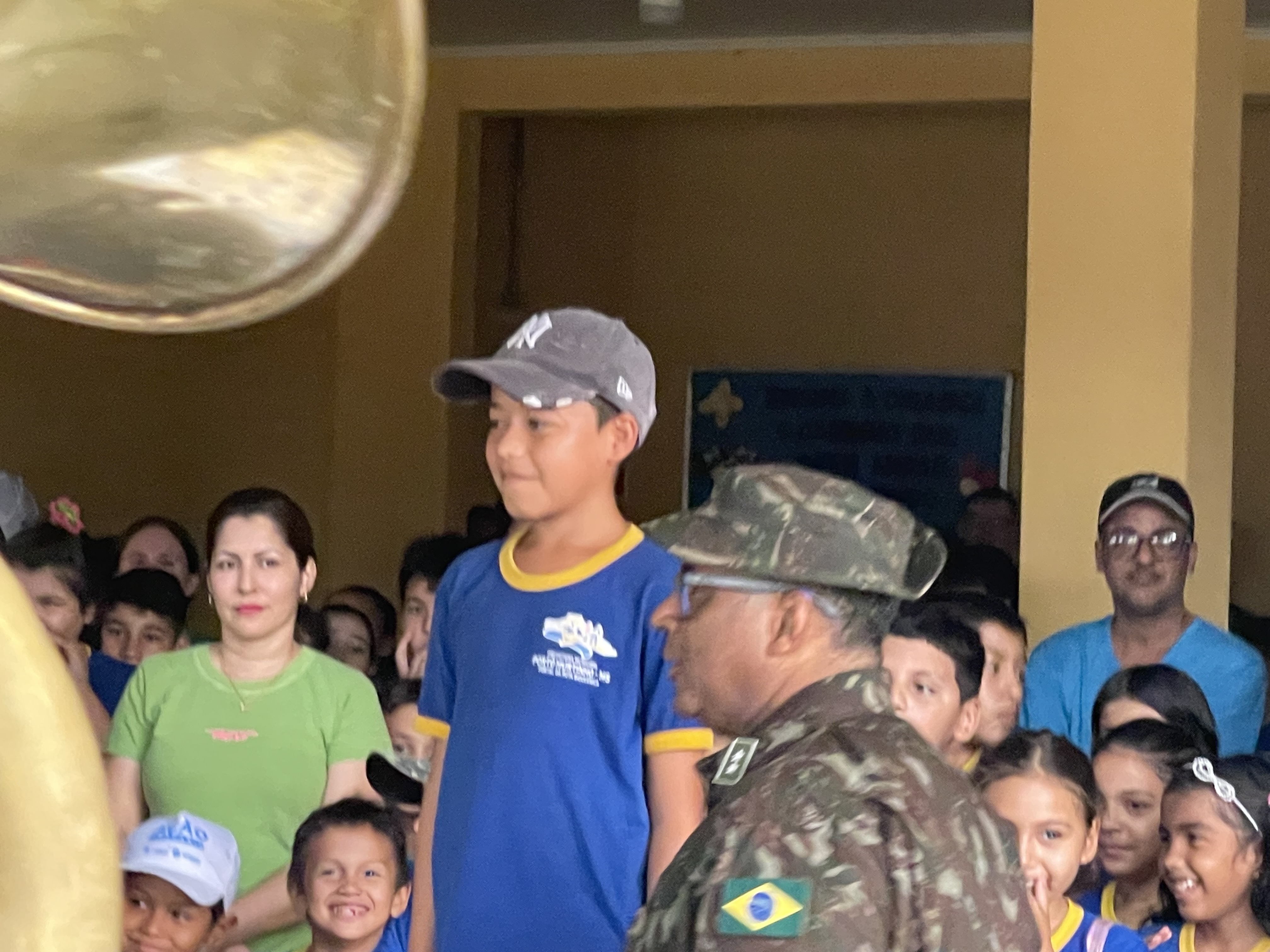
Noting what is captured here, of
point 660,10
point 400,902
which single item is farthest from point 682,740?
point 660,10

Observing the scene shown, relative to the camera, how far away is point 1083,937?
210cm

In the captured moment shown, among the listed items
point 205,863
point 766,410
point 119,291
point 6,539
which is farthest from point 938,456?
point 119,291

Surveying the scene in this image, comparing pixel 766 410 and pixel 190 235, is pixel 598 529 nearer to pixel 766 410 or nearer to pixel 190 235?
pixel 190 235

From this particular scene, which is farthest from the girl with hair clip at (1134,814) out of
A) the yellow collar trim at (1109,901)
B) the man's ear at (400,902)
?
the man's ear at (400,902)

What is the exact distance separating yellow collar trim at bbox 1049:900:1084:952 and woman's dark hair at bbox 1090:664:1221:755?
0.52 meters

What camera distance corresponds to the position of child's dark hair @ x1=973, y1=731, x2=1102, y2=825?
2307mm

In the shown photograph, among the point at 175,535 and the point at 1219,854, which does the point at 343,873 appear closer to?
the point at 1219,854

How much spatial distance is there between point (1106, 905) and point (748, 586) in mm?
1415

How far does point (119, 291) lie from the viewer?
1.83 ft

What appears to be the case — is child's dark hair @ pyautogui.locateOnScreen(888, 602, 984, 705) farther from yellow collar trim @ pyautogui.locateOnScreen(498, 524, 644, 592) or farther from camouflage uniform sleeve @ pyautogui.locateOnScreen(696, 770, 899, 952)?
camouflage uniform sleeve @ pyautogui.locateOnScreen(696, 770, 899, 952)

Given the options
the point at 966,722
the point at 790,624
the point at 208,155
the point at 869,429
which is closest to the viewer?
the point at 208,155

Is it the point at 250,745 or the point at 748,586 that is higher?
the point at 748,586

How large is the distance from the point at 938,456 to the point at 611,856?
465cm

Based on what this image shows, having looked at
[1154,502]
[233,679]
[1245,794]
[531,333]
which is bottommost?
[1245,794]
